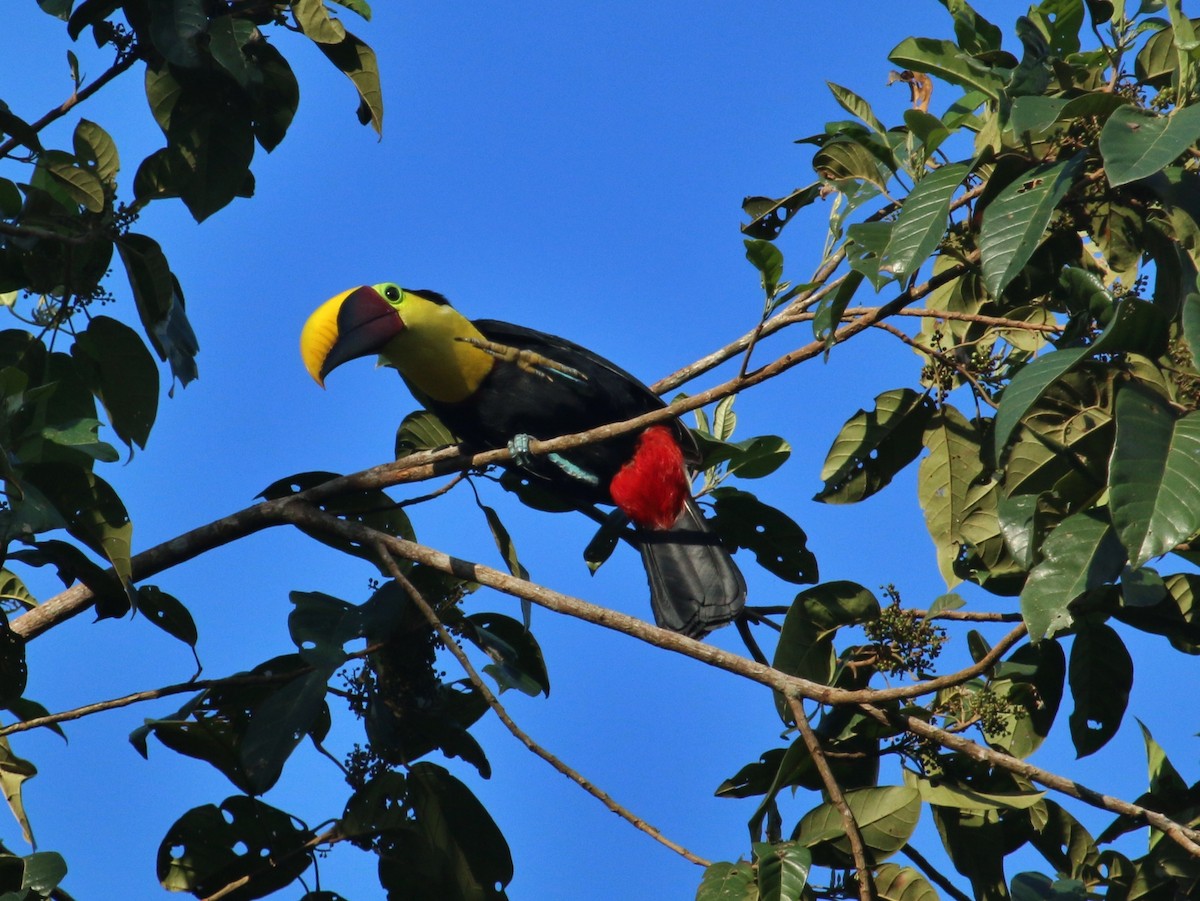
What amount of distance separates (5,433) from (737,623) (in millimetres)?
1926

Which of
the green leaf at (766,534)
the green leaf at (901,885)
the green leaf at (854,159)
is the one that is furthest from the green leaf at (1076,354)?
the green leaf at (766,534)

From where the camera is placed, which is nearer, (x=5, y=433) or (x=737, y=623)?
(x=5, y=433)

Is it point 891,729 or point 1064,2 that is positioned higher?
point 1064,2

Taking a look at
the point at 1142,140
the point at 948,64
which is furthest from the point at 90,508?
the point at 1142,140

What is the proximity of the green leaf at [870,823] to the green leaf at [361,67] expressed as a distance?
198cm

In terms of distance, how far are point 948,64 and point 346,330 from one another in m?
2.02

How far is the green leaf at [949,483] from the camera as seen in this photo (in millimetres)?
2891

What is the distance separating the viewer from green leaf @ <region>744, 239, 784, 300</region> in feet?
8.01

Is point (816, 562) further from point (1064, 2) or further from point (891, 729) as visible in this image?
point (1064, 2)

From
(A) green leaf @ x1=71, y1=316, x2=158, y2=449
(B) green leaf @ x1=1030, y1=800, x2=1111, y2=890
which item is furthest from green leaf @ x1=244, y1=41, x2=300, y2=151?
(B) green leaf @ x1=1030, y1=800, x2=1111, y2=890

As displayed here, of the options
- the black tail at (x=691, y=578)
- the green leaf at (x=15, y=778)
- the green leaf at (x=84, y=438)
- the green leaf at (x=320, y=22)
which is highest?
the green leaf at (x=320, y=22)

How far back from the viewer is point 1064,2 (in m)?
2.58

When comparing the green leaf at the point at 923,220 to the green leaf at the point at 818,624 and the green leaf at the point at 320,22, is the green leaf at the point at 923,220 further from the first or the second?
the green leaf at the point at 320,22

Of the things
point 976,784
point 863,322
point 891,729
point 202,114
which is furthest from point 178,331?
point 976,784
